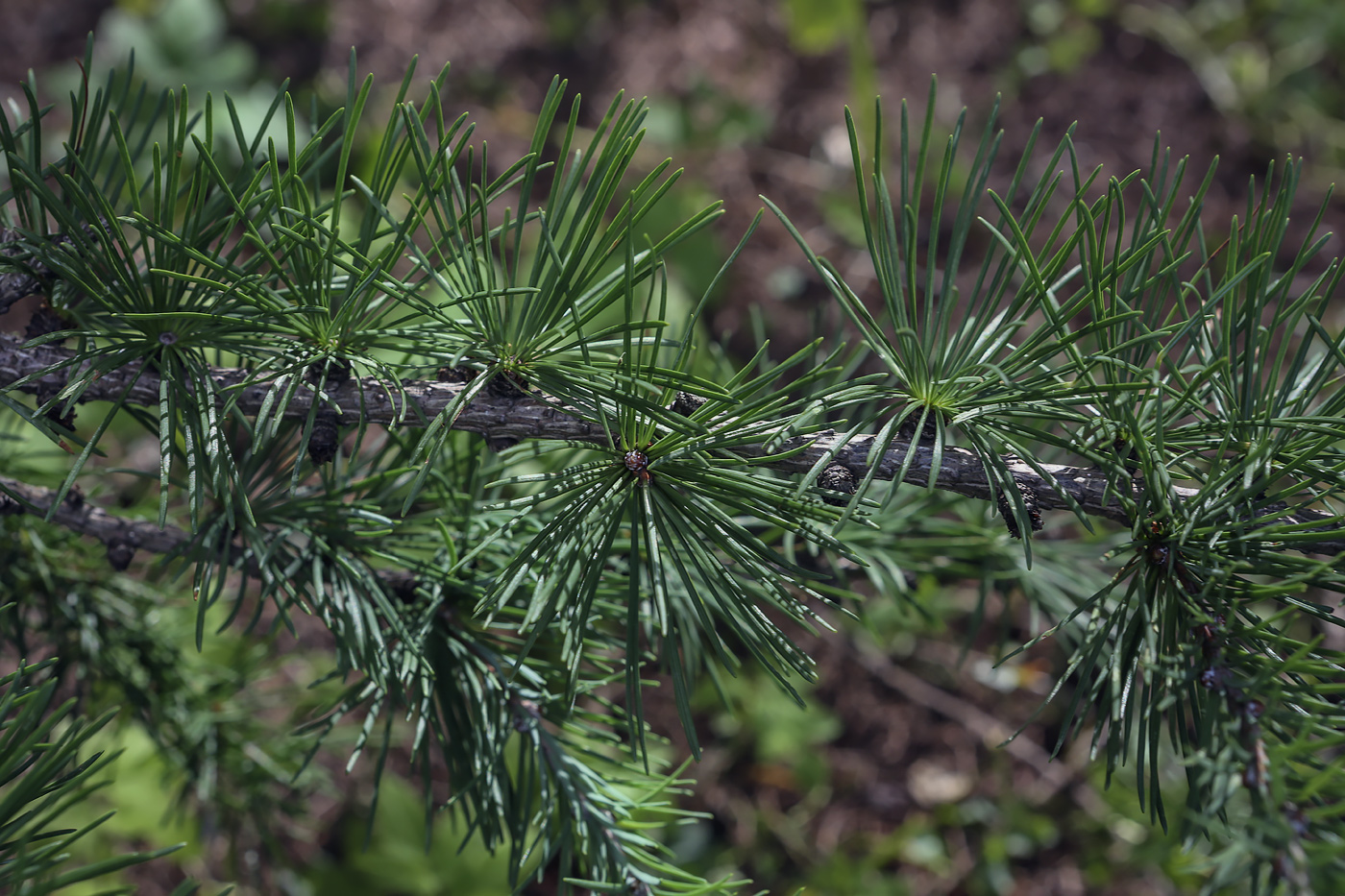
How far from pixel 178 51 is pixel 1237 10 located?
281 centimetres

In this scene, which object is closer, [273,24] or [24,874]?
[24,874]

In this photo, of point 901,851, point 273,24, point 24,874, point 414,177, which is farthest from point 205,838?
point 273,24

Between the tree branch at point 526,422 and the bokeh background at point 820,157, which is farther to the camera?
the bokeh background at point 820,157

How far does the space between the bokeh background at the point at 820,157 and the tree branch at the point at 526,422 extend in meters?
1.05

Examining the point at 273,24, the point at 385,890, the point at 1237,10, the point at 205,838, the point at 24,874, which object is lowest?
the point at 385,890

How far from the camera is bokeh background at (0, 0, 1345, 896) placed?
5.44ft

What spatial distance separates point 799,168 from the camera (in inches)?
89.9

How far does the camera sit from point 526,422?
561 millimetres

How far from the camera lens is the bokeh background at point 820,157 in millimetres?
1657

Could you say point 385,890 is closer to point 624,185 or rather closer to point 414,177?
point 414,177

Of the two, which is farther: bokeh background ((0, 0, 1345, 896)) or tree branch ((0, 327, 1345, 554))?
bokeh background ((0, 0, 1345, 896))

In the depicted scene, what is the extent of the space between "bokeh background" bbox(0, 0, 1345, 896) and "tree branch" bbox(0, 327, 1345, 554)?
41.5 inches

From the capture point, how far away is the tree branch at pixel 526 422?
1.82 feet

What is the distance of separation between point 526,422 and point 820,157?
→ 197cm
